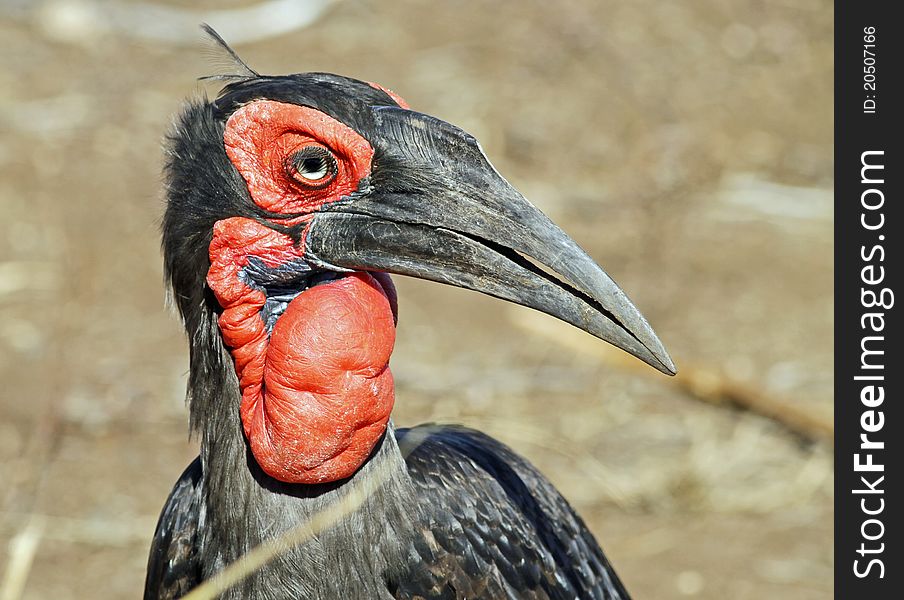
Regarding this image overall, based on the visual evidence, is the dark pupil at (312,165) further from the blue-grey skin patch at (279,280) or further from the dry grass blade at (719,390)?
the dry grass blade at (719,390)

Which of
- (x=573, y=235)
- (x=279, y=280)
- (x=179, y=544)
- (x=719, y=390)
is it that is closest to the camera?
(x=279, y=280)

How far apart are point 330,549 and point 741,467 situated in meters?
3.62

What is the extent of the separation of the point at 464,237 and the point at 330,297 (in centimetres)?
36

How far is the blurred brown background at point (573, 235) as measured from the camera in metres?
5.88

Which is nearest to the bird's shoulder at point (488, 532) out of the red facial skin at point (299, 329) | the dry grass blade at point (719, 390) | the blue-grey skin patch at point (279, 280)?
the red facial skin at point (299, 329)

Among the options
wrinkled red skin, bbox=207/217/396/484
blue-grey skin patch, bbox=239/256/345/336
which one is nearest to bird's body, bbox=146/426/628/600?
wrinkled red skin, bbox=207/217/396/484

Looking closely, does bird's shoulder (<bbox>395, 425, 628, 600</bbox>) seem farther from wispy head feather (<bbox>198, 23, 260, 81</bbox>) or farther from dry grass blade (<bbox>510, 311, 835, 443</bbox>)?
dry grass blade (<bbox>510, 311, 835, 443</bbox>)

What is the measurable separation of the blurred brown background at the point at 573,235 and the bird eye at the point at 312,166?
0.46m

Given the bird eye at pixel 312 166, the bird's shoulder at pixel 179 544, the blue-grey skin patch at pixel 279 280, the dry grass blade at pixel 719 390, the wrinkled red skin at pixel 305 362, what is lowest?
the bird's shoulder at pixel 179 544

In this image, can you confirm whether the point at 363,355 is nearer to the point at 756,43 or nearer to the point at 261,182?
the point at 261,182

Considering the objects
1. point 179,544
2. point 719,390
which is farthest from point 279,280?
point 719,390

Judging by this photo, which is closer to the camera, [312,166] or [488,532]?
[312,166]

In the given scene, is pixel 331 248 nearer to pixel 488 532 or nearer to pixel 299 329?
pixel 299 329

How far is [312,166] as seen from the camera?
2.94m
